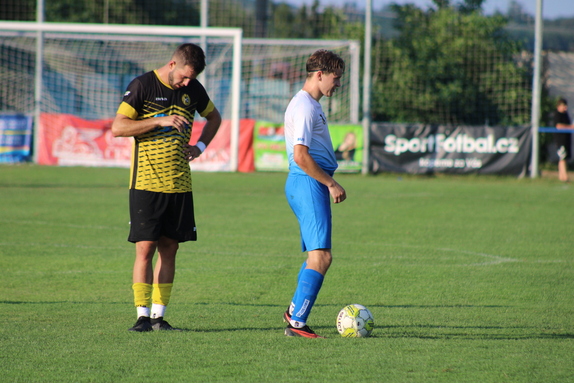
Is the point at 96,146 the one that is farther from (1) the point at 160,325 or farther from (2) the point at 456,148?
(1) the point at 160,325

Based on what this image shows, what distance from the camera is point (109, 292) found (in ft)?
23.0

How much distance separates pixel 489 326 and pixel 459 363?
1.37 meters

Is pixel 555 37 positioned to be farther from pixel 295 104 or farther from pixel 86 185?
pixel 295 104

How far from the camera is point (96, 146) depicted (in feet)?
72.8

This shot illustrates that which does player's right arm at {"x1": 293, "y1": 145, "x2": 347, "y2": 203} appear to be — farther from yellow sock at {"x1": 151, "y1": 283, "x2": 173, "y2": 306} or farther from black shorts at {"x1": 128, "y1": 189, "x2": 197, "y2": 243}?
yellow sock at {"x1": 151, "y1": 283, "x2": 173, "y2": 306}

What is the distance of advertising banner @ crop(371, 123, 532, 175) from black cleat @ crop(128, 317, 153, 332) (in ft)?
56.6

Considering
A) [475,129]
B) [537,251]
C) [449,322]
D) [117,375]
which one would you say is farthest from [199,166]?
[117,375]

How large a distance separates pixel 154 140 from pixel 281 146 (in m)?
16.9

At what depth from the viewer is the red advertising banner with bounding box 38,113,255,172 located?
2186 centimetres

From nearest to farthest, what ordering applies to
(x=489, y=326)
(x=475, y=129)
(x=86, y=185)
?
(x=489, y=326) < (x=86, y=185) < (x=475, y=129)

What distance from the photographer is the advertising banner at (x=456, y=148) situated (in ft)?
70.9

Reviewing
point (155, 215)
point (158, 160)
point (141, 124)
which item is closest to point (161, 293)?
point (155, 215)

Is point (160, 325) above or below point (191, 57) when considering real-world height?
below

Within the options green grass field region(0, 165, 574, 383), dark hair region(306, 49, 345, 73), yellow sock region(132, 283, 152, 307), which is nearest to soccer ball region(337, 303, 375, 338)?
green grass field region(0, 165, 574, 383)
